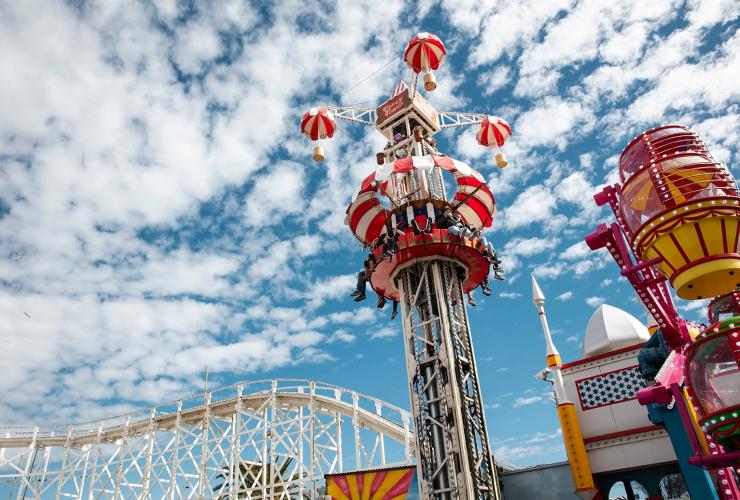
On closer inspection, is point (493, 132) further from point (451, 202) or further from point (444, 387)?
point (444, 387)

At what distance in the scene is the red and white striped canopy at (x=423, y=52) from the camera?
15461mm

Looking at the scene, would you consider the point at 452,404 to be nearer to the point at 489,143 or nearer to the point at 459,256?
the point at 459,256

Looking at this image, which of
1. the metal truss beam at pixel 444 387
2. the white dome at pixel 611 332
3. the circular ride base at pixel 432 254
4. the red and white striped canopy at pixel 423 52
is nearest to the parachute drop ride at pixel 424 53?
the red and white striped canopy at pixel 423 52

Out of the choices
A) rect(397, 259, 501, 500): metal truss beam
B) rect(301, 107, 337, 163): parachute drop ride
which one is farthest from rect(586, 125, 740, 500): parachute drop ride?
rect(301, 107, 337, 163): parachute drop ride

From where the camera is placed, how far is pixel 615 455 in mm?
10570

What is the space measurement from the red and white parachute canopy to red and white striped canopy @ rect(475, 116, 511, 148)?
98.4 inches

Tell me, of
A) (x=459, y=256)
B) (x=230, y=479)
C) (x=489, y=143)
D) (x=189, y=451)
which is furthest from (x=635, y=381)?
(x=189, y=451)

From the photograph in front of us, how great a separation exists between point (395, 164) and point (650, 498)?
353 inches

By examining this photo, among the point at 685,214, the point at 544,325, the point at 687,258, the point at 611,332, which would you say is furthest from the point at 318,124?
the point at 687,258

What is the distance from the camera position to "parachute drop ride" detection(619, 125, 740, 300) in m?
5.41

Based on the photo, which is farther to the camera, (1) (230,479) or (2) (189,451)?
(2) (189,451)

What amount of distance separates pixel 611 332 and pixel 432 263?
14.1 ft

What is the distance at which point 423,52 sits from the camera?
15.5 m

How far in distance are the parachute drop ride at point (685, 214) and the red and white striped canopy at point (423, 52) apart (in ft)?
33.6
